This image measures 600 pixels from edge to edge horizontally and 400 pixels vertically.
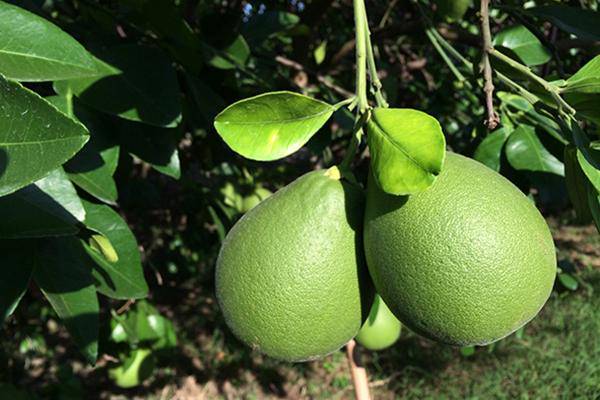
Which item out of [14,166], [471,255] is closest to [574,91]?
[471,255]

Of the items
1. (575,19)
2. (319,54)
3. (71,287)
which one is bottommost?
(319,54)

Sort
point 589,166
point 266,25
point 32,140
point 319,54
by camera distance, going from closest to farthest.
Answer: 1. point 32,140
2. point 589,166
3. point 266,25
4. point 319,54

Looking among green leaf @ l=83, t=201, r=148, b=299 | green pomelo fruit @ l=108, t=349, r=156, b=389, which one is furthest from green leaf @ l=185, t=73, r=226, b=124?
green pomelo fruit @ l=108, t=349, r=156, b=389

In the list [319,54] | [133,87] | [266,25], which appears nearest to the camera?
[133,87]

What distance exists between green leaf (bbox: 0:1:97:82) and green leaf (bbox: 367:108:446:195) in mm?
376

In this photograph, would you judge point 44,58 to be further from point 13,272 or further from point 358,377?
point 358,377

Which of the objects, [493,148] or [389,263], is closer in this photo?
[389,263]

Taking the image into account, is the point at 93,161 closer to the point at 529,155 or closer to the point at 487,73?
the point at 487,73

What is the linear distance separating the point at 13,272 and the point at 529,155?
0.87 metres

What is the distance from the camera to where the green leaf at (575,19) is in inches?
42.6

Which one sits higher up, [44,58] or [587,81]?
[44,58]

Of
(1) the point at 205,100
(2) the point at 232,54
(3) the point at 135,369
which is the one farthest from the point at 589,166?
(3) the point at 135,369

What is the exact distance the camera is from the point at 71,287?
3.25ft

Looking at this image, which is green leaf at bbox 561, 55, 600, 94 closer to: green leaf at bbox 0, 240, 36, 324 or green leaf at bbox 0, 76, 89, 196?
green leaf at bbox 0, 76, 89, 196
